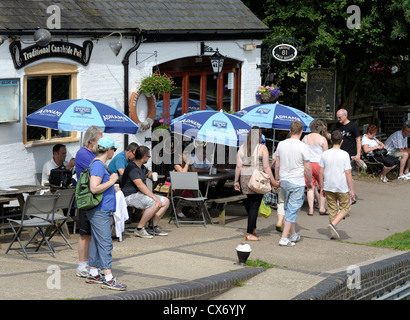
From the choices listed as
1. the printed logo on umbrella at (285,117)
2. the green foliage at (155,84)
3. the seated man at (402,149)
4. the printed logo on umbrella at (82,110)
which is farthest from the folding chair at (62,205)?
the seated man at (402,149)

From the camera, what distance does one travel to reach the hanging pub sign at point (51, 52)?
1288 cm

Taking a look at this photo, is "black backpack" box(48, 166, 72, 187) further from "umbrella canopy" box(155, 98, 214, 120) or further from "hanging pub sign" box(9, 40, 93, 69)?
"umbrella canopy" box(155, 98, 214, 120)

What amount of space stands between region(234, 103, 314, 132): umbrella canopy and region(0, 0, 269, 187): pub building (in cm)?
204

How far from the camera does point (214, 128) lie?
43.1 ft

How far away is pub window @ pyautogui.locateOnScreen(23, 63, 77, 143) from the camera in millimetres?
13391

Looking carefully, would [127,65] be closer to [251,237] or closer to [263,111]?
[263,111]

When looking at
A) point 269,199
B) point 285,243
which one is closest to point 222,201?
point 269,199

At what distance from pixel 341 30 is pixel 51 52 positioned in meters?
8.30

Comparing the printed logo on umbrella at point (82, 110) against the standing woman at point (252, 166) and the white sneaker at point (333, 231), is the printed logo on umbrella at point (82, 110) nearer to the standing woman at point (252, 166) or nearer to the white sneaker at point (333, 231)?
the standing woman at point (252, 166)

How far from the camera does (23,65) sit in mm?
13031

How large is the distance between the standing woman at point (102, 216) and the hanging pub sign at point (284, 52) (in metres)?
9.26

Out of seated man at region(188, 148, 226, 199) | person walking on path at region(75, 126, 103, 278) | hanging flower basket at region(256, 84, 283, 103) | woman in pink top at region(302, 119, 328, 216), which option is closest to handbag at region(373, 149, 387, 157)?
hanging flower basket at region(256, 84, 283, 103)

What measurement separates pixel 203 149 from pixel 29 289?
793cm

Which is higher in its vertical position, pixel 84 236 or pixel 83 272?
pixel 84 236
